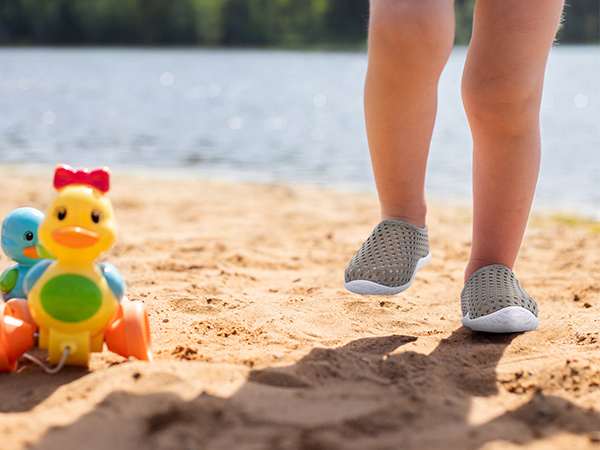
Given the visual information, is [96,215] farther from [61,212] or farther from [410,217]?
[410,217]

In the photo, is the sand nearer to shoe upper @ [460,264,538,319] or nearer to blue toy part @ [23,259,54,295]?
shoe upper @ [460,264,538,319]

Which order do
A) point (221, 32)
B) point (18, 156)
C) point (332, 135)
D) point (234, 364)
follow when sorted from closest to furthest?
point (234, 364), point (18, 156), point (332, 135), point (221, 32)

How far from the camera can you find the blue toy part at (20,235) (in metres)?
1.74

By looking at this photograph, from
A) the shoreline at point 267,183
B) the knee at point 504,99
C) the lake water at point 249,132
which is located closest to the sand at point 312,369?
the knee at point 504,99

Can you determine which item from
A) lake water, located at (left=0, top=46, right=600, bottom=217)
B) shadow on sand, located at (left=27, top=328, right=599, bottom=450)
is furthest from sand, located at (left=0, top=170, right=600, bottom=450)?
lake water, located at (left=0, top=46, right=600, bottom=217)

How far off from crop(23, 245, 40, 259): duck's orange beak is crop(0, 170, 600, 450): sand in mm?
290

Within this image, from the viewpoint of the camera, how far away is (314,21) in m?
49.4

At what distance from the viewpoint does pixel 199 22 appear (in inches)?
1764

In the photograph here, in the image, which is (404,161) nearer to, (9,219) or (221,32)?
(9,219)

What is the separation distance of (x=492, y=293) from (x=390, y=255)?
12.7 inches

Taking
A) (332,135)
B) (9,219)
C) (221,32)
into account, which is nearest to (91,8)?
(221,32)

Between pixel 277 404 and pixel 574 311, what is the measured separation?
1323 millimetres

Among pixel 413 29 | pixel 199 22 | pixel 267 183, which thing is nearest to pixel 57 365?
pixel 413 29

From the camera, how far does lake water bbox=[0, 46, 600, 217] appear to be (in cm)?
636
